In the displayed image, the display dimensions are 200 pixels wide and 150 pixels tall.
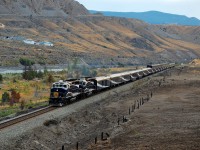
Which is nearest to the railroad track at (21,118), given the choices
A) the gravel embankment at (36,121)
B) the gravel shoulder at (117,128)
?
the gravel embankment at (36,121)

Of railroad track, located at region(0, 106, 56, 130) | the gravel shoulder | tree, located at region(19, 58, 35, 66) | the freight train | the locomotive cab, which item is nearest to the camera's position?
the gravel shoulder

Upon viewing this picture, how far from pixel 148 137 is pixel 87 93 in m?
25.1

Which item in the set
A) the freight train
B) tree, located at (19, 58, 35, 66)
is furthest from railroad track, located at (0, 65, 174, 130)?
tree, located at (19, 58, 35, 66)

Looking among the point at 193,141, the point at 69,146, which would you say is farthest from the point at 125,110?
the point at 193,141

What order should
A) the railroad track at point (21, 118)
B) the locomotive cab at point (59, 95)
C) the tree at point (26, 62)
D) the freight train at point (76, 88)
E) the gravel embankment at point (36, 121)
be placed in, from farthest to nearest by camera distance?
the tree at point (26, 62), the freight train at point (76, 88), the locomotive cab at point (59, 95), the railroad track at point (21, 118), the gravel embankment at point (36, 121)

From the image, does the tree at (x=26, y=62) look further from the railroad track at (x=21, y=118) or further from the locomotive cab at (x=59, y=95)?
the railroad track at (x=21, y=118)

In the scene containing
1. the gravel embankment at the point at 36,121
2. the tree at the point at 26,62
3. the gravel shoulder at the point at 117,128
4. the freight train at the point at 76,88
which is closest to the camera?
the gravel shoulder at the point at 117,128

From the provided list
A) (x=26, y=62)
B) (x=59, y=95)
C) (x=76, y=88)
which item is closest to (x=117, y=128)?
(x=59, y=95)

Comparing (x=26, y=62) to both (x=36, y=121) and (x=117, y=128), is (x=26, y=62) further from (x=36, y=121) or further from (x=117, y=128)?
(x=117, y=128)

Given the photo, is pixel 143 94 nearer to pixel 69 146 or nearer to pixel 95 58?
pixel 69 146

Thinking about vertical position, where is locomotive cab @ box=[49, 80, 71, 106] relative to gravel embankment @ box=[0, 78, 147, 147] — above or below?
above

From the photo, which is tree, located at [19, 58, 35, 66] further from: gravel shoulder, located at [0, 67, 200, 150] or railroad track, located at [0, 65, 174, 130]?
railroad track, located at [0, 65, 174, 130]

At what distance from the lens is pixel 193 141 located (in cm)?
2397

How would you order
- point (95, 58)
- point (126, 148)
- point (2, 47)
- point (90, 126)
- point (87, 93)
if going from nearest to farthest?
point (126, 148) → point (90, 126) → point (87, 93) → point (2, 47) → point (95, 58)
